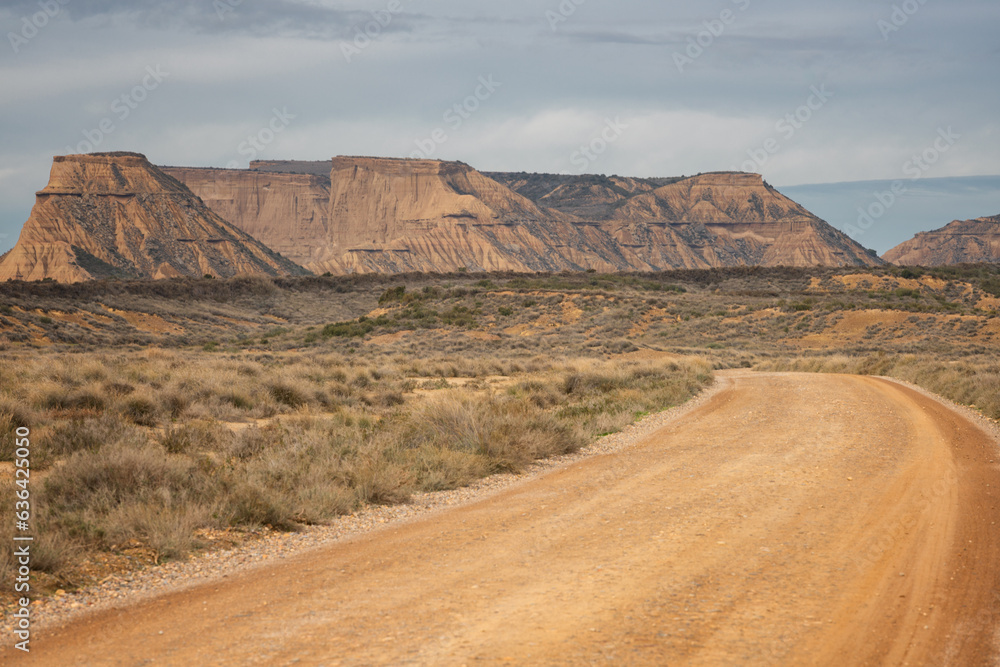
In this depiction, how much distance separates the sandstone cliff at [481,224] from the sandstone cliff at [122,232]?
118ft

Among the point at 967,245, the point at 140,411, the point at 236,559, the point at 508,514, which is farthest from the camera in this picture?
the point at 967,245

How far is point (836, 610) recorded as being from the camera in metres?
5.18

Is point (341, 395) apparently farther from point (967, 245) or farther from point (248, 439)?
point (967, 245)

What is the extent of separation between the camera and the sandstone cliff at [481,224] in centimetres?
16388

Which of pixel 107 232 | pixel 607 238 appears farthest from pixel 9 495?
pixel 607 238

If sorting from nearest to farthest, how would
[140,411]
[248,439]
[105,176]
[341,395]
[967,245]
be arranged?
1. [248,439]
2. [140,411]
3. [341,395]
4. [105,176]
5. [967,245]

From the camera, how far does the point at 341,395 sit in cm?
1764

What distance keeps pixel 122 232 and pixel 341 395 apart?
112467 millimetres

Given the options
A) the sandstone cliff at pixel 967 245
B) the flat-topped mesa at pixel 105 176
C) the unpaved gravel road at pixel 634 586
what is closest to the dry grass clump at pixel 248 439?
the unpaved gravel road at pixel 634 586

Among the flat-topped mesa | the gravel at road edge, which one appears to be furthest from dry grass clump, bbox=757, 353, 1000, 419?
the flat-topped mesa

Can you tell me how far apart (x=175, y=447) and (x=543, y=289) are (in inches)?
2071

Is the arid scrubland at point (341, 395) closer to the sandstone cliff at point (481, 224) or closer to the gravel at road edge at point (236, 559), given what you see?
the gravel at road edge at point (236, 559)

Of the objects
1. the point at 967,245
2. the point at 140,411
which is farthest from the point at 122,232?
the point at 967,245

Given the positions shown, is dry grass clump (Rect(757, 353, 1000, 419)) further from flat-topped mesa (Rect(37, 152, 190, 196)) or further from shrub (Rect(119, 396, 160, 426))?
flat-topped mesa (Rect(37, 152, 190, 196))
